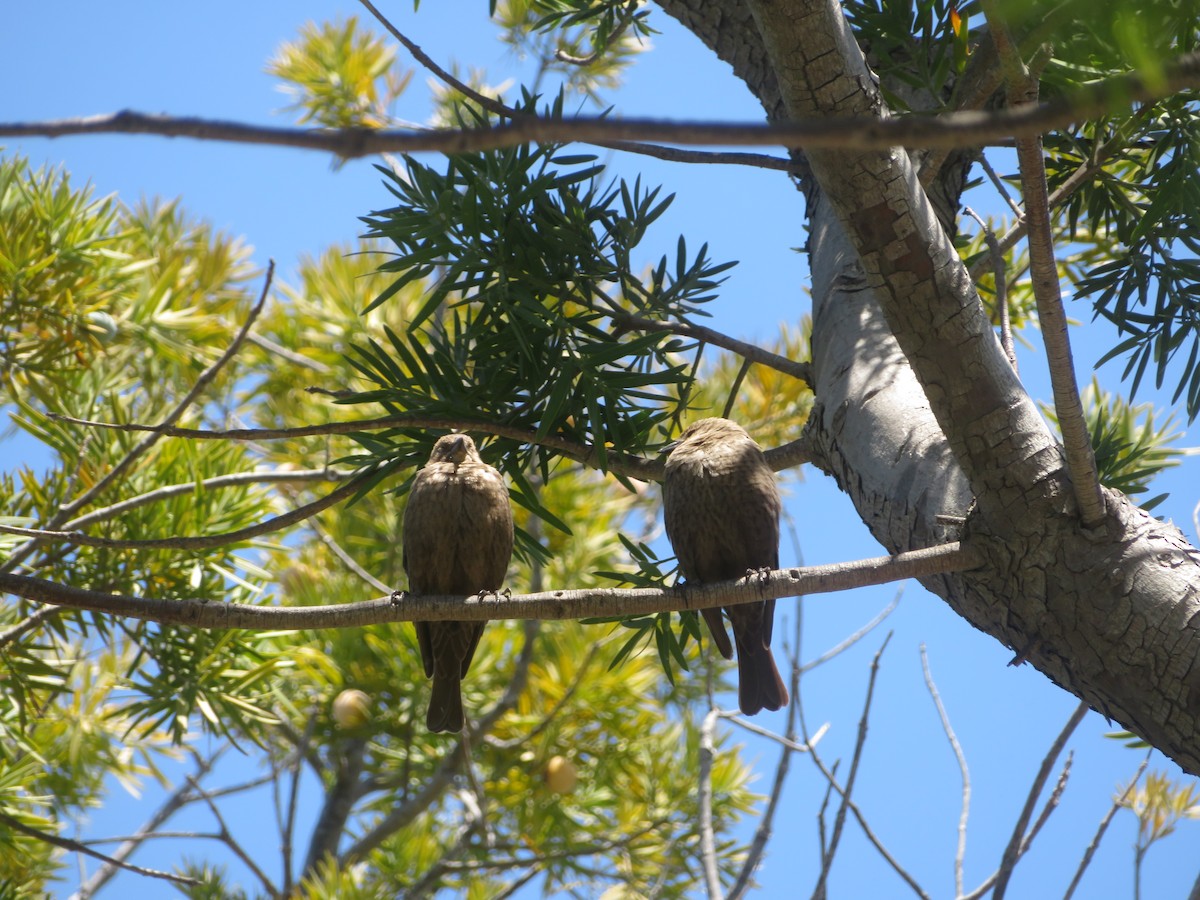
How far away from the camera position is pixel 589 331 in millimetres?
2473

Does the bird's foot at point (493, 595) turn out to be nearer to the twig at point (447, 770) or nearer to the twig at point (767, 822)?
the twig at point (767, 822)

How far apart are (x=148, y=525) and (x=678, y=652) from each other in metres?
1.52

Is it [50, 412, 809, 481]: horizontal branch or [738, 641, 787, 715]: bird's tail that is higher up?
[50, 412, 809, 481]: horizontal branch

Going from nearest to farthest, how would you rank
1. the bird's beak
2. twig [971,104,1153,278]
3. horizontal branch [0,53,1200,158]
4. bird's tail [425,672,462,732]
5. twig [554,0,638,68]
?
horizontal branch [0,53,1200,158] < twig [971,104,1153,278] < the bird's beak < bird's tail [425,672,462,732] < twig [554,0,638,68]

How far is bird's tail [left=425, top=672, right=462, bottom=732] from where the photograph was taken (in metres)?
2.80

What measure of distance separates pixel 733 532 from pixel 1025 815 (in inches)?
37.4

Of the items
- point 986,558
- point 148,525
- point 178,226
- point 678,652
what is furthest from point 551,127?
point 178,226

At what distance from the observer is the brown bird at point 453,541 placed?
2656 millimetres

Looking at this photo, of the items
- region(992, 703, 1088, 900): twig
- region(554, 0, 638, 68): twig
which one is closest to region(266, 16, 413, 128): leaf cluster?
region(554, 0, 638, 68): twig

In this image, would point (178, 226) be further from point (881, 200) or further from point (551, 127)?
point (551, 127)

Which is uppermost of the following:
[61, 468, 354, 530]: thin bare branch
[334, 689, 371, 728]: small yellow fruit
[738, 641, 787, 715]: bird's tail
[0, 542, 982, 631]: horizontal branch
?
[334, 689, 371, 728]: small yellow fruit

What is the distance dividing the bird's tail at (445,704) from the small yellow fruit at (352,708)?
1.77 meters

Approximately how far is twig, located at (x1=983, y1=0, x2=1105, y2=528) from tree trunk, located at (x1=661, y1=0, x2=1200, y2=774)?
63 millimetres

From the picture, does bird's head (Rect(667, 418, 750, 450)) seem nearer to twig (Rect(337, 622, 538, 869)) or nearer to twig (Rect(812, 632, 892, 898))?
twig (Rect(812, 632, 892, 898))
